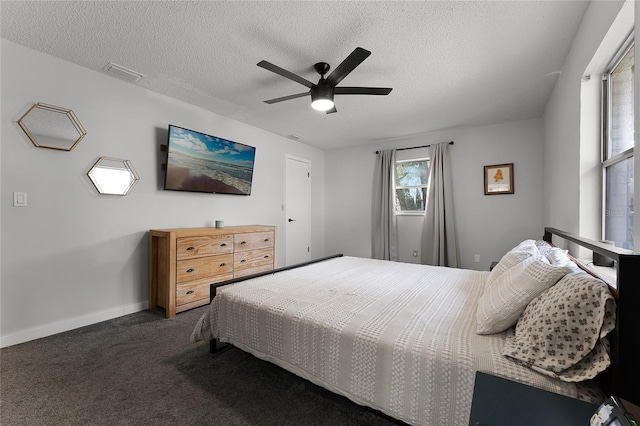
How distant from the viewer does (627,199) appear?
154 centimetres

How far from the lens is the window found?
465 cm

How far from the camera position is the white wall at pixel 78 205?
2.17m

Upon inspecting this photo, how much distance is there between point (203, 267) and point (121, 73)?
215 cm

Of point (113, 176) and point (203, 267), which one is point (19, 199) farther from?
point (203, 267)

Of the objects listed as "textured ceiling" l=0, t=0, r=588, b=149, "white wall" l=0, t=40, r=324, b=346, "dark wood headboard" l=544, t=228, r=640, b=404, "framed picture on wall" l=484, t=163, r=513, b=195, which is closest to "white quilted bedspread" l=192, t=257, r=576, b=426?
"dark wood headboard" l=544, t=228, r=640, b=404

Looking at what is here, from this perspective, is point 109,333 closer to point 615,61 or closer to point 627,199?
point 627,199

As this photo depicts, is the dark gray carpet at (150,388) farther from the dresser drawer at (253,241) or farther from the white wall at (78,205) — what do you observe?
the dresser drawer at (253,241)

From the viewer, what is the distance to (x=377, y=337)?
3.90ft

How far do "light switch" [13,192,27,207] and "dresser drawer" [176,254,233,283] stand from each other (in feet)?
4.25

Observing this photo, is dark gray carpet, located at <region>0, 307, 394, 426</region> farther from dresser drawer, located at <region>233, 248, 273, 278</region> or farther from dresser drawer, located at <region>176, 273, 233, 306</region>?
dresser drawer, located at <region>233, 248, 273, 278</region>

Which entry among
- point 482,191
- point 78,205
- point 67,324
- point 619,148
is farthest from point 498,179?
point 67,324

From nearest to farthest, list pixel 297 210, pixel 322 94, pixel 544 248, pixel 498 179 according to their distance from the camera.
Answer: pixel 544 248 → pixel 322 94 → pixel 498 179 → pixel 297 210

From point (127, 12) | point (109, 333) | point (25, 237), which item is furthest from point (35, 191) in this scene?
point (127, 12)

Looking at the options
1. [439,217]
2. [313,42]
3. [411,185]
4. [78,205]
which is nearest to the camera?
[313,42]
